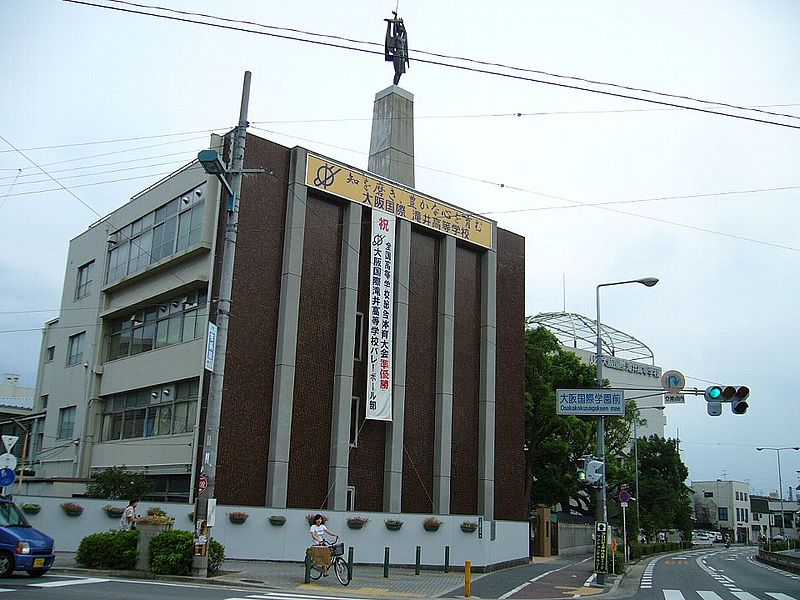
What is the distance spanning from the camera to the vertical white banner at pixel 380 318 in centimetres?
2825

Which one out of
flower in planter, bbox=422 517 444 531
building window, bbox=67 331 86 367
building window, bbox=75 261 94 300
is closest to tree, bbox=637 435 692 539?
flower in planter, bbox=422 517 444 531

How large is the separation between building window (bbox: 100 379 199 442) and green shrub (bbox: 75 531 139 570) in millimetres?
7451

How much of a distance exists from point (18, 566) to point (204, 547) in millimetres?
3853

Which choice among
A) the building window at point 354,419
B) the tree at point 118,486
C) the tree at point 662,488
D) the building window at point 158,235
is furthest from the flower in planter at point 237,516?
the tree at point 662,488

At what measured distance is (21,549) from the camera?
642 inches

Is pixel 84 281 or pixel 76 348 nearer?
pixel 76 348

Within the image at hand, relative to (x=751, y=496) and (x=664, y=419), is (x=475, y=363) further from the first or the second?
(x=751, y=496)

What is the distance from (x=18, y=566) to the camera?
16.2 m

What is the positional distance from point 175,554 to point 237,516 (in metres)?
4.59

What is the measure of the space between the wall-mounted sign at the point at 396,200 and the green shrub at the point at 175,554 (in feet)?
44.8

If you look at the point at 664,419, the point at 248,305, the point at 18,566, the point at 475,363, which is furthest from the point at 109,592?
the point at 664,419

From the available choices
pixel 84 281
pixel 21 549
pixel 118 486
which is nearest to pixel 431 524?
pixel 118 486

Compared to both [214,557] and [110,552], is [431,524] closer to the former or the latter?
[214,557]

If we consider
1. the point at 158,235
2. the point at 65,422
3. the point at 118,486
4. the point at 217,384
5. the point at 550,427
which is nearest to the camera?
the point at 217,384
